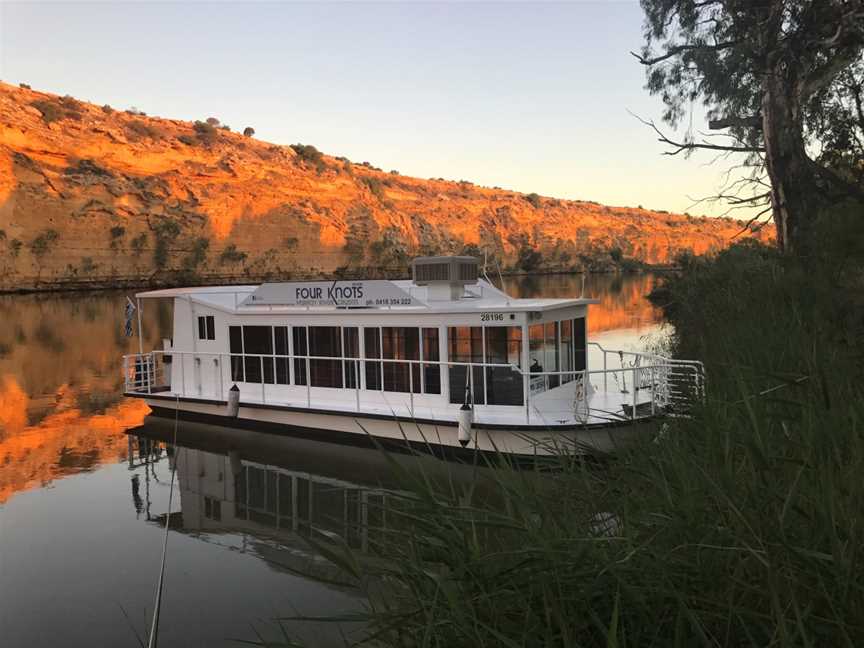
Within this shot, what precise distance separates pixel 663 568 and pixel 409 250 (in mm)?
85481

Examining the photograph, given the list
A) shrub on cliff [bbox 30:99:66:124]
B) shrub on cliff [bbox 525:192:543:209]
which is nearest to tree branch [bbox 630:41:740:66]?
shrub on cliff [bbox 30:99:66:124]

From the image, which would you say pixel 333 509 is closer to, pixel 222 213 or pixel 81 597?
pixel 81 597

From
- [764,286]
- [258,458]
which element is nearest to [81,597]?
[258,458]

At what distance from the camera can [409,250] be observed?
3465 inches

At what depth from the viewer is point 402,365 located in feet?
45.2

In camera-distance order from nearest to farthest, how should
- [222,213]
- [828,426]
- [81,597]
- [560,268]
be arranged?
[828,426] < [81,597] < [222,213] < [560,268]

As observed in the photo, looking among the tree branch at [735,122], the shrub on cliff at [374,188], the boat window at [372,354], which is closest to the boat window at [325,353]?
the boat window at [372,354]

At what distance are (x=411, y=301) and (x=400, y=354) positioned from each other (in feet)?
3.32

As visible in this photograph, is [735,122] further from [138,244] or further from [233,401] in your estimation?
[138,244]

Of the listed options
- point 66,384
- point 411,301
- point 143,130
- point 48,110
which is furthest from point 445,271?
point 143,130

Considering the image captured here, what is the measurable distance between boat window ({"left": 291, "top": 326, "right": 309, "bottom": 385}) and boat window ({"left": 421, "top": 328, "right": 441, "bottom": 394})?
2.85 meters

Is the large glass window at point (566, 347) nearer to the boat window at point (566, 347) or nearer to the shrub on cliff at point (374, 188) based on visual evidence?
the boat window at point (566, 347)

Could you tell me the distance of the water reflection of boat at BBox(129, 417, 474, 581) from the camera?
384 inches

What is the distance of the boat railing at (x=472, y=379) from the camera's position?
11492 mm
